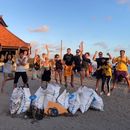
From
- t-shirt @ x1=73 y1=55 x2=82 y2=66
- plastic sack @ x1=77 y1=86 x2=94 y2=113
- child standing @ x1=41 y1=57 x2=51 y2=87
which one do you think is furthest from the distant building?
plastic sack @ x1=77 y1=86 x2=94 y2=113

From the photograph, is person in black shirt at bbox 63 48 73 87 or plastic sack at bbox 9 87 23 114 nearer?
plastic sack at bbox 9 87 23 114

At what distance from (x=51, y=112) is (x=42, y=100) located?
0.46 metres

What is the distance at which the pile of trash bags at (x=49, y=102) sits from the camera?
925 centimetres

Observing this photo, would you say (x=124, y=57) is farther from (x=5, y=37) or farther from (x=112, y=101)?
(x=5, y=37)

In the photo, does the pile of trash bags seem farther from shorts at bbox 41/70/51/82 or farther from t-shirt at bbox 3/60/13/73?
shorts at bbox 41/70/51/82

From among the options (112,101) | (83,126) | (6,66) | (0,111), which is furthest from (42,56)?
(83,126)

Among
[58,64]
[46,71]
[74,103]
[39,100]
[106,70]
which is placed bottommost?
[74,103]

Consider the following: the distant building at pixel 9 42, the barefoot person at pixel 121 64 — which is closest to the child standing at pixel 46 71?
the barefoot person at pixel 121 64

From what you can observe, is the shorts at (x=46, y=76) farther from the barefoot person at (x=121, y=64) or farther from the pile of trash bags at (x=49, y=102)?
the pile of trash bags at (x=49, y=102)

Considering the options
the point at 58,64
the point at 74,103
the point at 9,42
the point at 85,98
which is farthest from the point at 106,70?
the point at 9,42

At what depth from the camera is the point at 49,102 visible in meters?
9.48

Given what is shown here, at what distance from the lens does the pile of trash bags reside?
30.3ft

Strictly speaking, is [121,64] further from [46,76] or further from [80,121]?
[80,121]

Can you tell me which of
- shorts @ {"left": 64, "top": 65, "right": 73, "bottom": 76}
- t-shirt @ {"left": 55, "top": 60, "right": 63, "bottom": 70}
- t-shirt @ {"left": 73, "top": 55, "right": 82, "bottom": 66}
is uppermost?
t-shirt @ {"left": 73, "top": 55, "right": 82, "bottom": 66}
